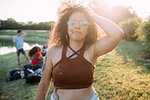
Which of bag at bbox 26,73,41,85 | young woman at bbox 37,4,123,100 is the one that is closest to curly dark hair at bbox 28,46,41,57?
→ bag at bbox 26,73,41,85

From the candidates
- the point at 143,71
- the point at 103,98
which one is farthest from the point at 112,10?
the point at 103,98

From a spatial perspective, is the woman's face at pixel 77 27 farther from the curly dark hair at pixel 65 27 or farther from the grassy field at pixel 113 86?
the grassy field at pixel 113 86

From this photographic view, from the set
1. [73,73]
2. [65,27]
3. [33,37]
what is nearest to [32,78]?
[65,27]

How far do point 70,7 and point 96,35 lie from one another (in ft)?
1.62

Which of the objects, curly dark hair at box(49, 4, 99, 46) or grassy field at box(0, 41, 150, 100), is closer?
curly dark hair at box(49, 4, 99, 46)

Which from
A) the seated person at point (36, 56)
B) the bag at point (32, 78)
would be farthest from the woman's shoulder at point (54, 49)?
the seated person at point (36, 56)

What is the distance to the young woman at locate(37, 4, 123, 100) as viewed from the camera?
150 centimetres

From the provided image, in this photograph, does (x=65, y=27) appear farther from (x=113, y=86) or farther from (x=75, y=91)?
(x=113, y=86)

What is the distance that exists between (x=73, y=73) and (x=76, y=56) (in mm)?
203

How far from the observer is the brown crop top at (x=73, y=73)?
1.48 meters

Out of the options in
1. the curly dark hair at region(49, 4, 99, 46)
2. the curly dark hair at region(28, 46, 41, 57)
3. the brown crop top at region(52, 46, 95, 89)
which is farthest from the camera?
the curly dark hair at region(28, 46, 41, 57)

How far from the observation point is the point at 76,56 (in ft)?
5.18

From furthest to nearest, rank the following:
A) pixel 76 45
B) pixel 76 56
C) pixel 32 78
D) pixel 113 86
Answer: pixel 32 78 → pixel 113 86 → pixel 76 45 → pixel 76 56

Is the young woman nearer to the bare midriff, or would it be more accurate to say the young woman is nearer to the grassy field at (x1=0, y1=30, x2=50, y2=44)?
the bare midriff
